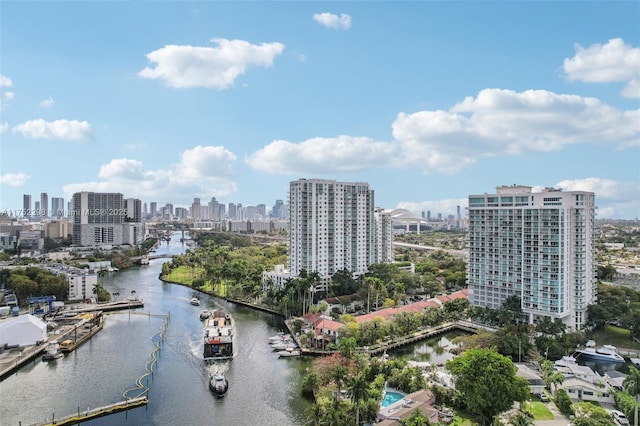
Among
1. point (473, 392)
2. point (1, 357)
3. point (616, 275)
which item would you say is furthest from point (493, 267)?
point (1, 357)

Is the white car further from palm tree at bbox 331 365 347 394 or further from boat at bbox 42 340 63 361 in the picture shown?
boat at bbox 42 340 63 361

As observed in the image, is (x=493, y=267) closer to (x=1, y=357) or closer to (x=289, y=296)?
(x=289, y=296)

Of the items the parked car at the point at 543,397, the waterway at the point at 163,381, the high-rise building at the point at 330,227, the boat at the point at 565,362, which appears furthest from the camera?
the high-rise building at the point at 330,227

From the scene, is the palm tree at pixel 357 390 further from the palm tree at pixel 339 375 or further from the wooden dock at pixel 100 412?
the wooden dock at pixel 100 412

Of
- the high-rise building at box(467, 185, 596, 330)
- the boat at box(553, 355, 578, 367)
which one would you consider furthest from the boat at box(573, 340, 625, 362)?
the high-rise building at box(467, 185, 596, 330)

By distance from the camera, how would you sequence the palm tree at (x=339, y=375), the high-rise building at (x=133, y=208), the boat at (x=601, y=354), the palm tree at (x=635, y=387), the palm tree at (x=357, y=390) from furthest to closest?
the high-rise building at (x=133, y=208)
the boat at (x=601, y=354)
the palm tree at (x=339, y=375)
the palm tree at (x=357, y=390)
the palm tree at (x=635, y=387)

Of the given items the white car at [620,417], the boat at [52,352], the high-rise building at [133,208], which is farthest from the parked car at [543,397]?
the high-rise building at [133,208]

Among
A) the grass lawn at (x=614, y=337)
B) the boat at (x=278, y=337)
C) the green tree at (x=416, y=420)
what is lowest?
the boat at (x=278, y=337)

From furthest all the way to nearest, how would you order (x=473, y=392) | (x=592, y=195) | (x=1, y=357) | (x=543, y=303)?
(x=592, y=195) < (x=543, y=303) < (x=1, y=357) < (x=473, y=392)
